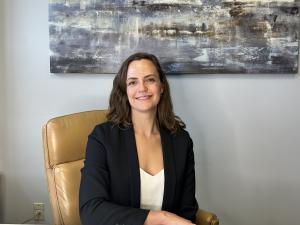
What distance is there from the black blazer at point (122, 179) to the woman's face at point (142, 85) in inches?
4.9

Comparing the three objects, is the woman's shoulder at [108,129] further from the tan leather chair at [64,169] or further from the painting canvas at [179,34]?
the painting canvas at [179,34]

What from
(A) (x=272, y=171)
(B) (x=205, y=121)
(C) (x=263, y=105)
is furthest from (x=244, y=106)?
(A) (x=272, y=171)

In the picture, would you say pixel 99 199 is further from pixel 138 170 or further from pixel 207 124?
pixel 207 124

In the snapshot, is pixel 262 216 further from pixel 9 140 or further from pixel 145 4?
pixel 9 140

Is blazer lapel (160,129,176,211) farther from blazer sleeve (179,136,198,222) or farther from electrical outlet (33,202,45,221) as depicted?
electrical outlet (33,202,45,221)

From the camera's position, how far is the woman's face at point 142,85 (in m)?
1.48

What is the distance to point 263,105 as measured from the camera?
2137 millimetres

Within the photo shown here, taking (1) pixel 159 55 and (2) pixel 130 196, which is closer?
(2) pixel 130 196

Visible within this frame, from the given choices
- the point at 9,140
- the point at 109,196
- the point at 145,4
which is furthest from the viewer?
the point at 9,140

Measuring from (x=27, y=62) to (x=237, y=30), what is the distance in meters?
1.29

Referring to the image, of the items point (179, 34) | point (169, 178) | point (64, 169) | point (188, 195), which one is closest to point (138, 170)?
point (169, 178)

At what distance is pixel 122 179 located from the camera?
4.61ft

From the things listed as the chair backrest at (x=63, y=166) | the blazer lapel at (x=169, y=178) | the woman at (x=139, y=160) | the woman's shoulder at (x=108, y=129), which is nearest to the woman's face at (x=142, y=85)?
the woman at (x=139, y=160)

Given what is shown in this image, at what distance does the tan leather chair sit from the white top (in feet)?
1.05
